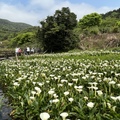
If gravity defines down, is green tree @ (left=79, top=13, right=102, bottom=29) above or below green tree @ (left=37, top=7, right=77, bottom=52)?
above

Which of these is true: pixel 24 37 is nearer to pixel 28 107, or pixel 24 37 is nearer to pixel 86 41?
pixel 86 41

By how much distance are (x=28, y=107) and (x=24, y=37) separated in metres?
81.3

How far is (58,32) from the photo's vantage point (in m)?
35.7

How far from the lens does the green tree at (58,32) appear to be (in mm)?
35344

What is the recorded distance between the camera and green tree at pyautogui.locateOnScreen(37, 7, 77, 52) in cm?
3534

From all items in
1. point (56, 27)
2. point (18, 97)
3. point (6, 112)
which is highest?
point (56, 27)

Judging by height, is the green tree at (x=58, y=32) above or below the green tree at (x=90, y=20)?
below

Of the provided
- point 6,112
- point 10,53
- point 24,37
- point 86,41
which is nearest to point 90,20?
point 24,37

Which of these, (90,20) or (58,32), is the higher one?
(90,20)

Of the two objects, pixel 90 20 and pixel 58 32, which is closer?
pixel 58 32

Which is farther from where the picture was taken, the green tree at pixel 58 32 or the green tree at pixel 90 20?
the green tree at pixel 90 20

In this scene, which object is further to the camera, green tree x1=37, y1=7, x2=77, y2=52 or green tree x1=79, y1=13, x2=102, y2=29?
green tree x1=79, y1=13, x2=102, y2=29

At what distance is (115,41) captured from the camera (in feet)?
121

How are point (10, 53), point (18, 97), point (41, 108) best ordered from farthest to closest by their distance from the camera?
point (10, 53) → point (18, 97) → point (41, 108)
